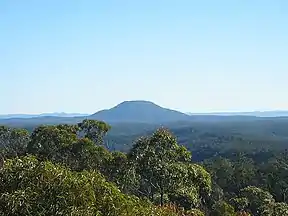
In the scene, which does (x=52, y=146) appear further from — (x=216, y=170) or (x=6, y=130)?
(x=216, y=170)

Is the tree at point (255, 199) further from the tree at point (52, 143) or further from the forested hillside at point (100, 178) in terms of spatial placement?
the tree at point (52, 143)

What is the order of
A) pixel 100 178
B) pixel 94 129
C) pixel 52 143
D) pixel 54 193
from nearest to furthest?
pixel 54 193 < pixel 100 178 < pixel 52 143 < pixel 94 129

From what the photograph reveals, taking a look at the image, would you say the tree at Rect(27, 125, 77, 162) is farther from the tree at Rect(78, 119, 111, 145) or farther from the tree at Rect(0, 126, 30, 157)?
the tree at Rect(0, 126, 30, 157)

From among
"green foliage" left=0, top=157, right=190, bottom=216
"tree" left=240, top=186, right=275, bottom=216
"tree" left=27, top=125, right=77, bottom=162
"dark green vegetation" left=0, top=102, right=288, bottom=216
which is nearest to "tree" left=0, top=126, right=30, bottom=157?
"dark green vegetation" left=0, top=102, right=288, bottom=216

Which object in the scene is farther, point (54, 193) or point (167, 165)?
point (167, 165)

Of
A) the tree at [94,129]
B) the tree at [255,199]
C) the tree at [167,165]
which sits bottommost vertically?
the tree at [255,199]

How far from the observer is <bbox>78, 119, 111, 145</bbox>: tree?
45.7 meters

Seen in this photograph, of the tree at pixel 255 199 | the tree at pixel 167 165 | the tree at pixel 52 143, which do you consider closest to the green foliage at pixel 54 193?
the tree at pixel 167 165

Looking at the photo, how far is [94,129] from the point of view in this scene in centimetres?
4603

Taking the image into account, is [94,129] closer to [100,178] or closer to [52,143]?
[52,143]

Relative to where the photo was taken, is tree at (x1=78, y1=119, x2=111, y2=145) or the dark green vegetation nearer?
the dark green vegetation

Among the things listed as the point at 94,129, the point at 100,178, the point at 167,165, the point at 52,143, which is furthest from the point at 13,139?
the point at 100,178

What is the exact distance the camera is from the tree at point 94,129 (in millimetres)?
45688

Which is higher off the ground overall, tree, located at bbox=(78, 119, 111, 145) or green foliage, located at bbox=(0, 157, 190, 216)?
tree, located at bbox=(78, 119, 111, 145)
